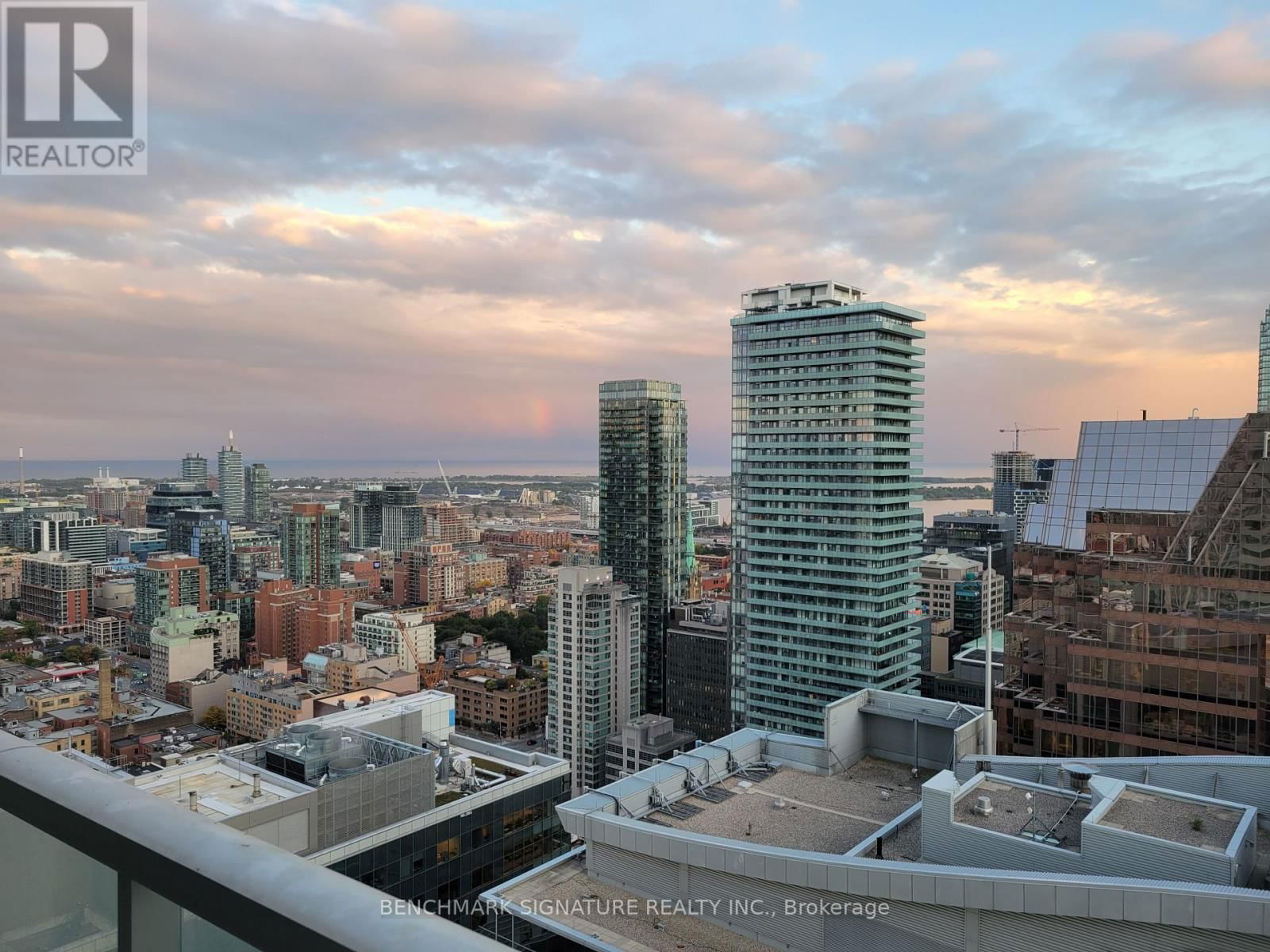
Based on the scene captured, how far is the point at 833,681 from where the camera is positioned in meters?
21.8

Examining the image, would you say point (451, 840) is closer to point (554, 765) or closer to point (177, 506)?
point (554, 765)

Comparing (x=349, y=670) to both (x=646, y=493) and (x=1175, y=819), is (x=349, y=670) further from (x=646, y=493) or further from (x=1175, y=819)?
(x=1175, y=819)

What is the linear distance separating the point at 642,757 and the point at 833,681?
16.6ft

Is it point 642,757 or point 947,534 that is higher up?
point 947,534

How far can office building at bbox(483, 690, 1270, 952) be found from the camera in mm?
2979

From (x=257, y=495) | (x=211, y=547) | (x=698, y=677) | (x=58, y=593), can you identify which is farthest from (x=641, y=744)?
(x=257, y=495)

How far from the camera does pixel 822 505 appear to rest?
2272cm

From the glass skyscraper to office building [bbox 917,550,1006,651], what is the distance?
40.2 ft

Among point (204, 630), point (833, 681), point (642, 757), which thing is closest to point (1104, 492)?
point (833, 681)

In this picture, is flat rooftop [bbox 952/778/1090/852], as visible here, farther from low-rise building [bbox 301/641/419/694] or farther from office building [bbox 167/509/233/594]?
office building [bbox 167/509/233/594]

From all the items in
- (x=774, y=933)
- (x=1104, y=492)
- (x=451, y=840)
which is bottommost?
(x=451, y=840)

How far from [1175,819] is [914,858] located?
1.06 metres

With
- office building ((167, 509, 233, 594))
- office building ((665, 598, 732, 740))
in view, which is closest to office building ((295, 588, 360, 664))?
office building ((167, 509, 233, 594))

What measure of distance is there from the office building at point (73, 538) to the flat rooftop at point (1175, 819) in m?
62.2
